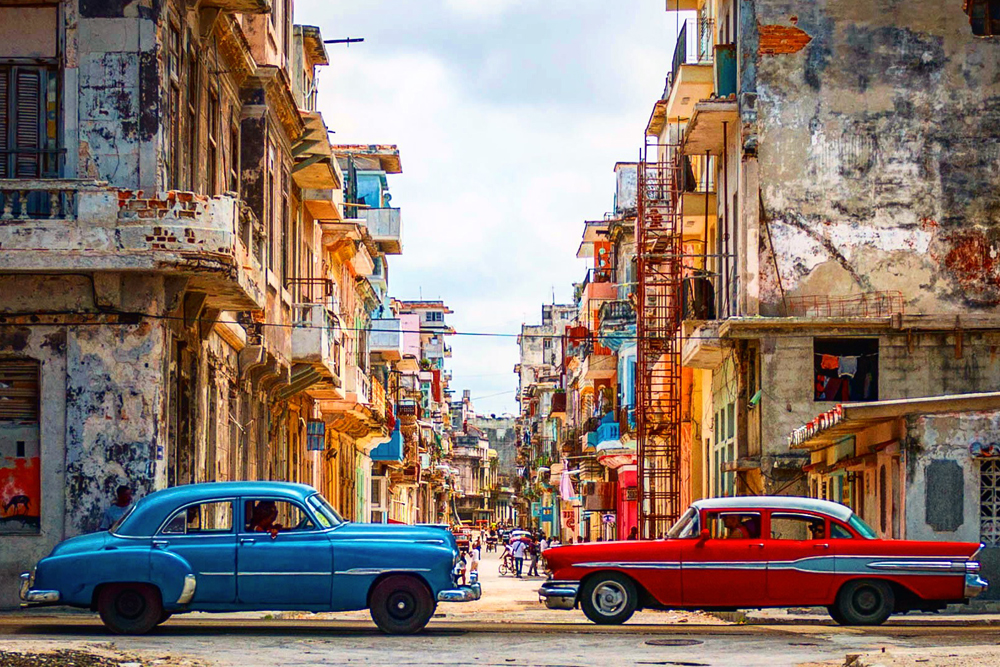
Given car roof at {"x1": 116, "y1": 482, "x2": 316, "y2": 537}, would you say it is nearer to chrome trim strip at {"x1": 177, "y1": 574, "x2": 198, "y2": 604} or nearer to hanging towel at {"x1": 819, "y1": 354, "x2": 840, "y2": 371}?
chrome trim strip at {"x1": 177, "y1": 574, "x2": 198, "y2": 604}

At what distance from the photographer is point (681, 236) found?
38.4 metres

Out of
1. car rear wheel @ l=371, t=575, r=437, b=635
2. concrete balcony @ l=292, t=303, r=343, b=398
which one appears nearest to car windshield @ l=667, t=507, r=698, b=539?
car rear wheel @ l=371, t=575, r=437, b=635

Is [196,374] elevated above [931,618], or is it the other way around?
[196,374]

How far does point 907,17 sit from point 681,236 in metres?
7.94

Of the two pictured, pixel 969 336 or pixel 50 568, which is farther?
pixel 969 336

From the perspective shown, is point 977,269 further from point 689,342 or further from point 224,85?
point 224,85

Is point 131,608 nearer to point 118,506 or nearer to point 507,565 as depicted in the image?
point 118,506

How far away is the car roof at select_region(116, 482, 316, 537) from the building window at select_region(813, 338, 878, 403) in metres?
16.2

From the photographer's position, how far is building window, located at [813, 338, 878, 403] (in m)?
31.5

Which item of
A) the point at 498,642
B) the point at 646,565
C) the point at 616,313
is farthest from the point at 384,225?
the point at 498,642

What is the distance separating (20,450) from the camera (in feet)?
70.7

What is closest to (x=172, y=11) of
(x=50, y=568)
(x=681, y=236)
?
(x=50, y=568)

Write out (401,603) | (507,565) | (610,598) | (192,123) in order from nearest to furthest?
(401,603) < (610,598) < (192,123) < (507,565)

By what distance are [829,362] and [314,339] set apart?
9.66 m
